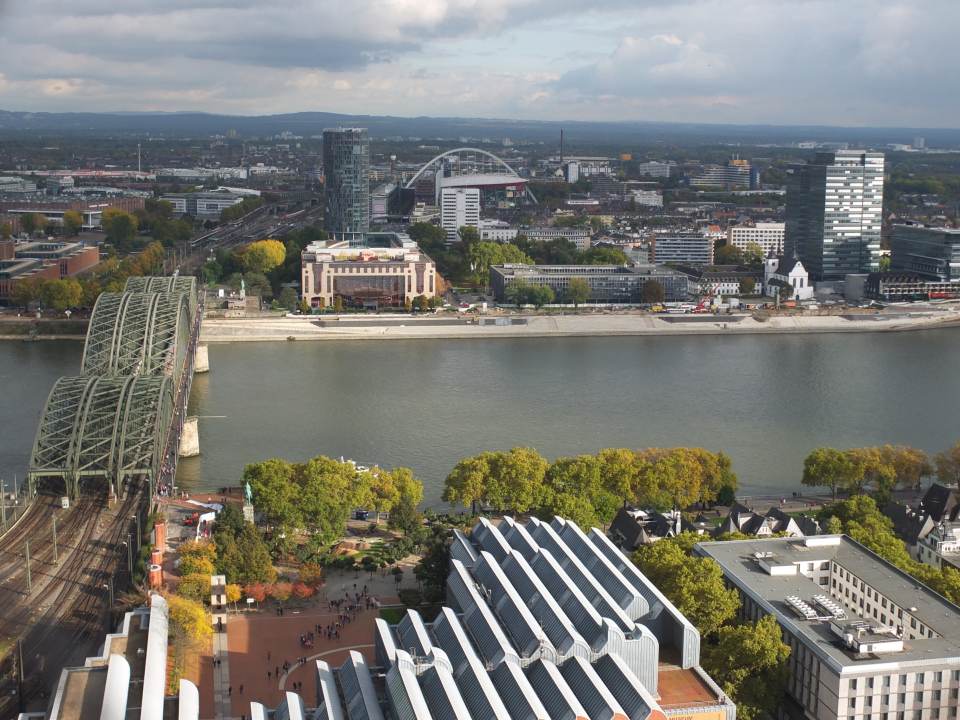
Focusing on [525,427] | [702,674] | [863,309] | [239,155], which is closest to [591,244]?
[863,309]

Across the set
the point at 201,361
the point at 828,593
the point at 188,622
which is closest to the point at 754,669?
the point at 828,593

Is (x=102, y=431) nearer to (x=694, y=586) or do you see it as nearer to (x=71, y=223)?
(x=694, y=586)

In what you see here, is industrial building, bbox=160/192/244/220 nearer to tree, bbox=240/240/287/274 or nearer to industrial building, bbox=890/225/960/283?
tree, bbox=240/240/287/274

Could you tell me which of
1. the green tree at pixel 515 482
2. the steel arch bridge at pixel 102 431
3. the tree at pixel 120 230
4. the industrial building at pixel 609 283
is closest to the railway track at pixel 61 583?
the steel arch bridge at pixel 102 431

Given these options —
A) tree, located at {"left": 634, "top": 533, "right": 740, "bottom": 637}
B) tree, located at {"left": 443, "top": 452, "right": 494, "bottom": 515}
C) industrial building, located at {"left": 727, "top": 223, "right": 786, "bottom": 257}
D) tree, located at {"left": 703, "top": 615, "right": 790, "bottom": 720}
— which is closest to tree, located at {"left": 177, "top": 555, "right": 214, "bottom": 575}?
tree, located at {"left": 443, "top": 452, "right": 494, "bottom": 515}

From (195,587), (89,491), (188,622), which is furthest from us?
(89,491)

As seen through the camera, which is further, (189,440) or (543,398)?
(543,398)

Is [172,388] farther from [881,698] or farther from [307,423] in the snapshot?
[881,698]
